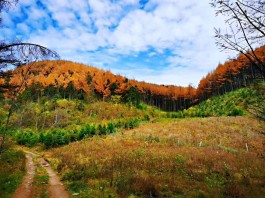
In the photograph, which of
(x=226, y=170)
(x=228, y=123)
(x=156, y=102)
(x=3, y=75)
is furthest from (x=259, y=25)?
(x=156, y=102)

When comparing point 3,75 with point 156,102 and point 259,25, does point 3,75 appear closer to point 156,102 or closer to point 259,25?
point 259,25

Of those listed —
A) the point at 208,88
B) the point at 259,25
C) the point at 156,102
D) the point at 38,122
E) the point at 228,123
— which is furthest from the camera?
the point at 156,102

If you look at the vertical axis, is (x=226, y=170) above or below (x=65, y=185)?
above

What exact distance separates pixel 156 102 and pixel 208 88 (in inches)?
1214

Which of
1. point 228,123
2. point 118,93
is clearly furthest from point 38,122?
point 228,123

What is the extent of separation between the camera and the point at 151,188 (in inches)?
399

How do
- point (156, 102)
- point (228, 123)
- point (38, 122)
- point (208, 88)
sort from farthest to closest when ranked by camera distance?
point (156, 102) → point (208, 88) → point (38, 122) → point (228, 123)

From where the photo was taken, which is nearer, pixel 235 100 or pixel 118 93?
pixel 235 100

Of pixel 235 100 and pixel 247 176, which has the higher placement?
pixel 235 100

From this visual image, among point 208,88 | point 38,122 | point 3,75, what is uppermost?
point 208,88

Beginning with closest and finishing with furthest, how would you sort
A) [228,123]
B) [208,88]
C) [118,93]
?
[228,123]
[118,93]
[208,88]

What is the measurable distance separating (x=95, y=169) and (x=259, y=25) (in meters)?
12.3

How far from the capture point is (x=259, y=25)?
496 centimetres

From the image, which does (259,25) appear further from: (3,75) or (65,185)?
(65,185)
